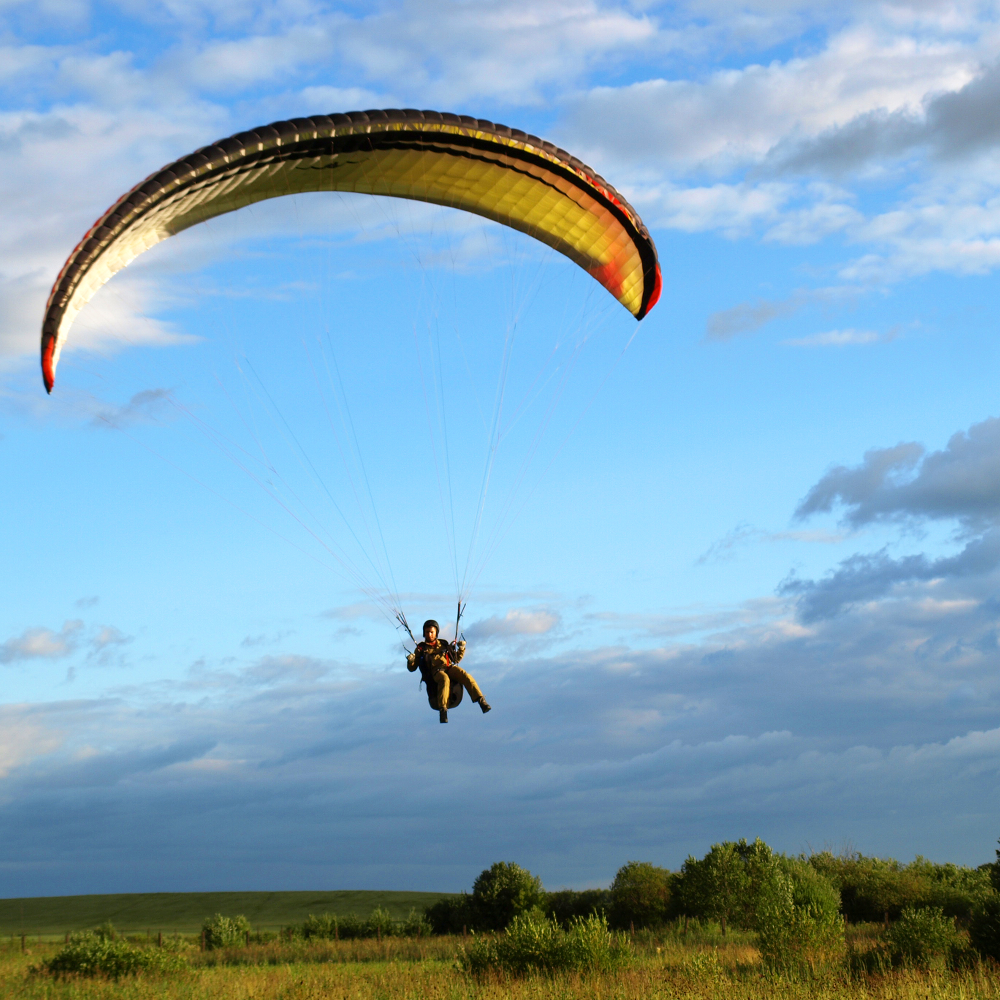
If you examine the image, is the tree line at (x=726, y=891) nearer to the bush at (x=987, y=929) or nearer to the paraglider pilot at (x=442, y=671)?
the bush at (x=987, y=929)

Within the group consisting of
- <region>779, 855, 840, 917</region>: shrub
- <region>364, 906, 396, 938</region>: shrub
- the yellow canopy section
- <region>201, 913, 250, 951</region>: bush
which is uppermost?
the yellow canopy section

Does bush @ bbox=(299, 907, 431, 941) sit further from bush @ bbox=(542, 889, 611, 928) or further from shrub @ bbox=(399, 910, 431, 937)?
bush @ bbox=(542, 889, 611, 928)

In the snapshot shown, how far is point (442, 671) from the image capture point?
13.8m

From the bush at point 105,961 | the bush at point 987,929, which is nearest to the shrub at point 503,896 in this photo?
the bush at point 105,961

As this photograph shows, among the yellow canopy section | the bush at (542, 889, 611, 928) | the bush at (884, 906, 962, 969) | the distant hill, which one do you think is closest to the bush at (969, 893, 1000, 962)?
the bush at (884, 906, 962, 969)

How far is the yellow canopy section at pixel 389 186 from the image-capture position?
12.0 m

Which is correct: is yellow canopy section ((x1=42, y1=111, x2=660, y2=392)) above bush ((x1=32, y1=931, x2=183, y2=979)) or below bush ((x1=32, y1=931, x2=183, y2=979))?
above

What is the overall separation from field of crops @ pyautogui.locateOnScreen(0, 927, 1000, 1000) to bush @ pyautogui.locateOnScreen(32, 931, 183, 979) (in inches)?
14.1

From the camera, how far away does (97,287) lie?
496 inches

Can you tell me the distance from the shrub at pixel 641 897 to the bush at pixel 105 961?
1894 centimetres

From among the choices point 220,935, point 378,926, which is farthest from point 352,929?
point 220,935

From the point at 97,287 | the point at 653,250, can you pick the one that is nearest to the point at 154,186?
the point at 97,287

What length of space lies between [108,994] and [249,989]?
280cm

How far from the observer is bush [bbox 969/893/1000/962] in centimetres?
1831
